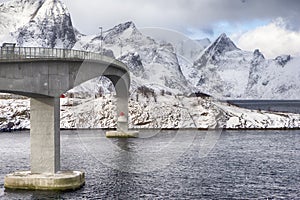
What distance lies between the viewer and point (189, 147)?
99125 mm

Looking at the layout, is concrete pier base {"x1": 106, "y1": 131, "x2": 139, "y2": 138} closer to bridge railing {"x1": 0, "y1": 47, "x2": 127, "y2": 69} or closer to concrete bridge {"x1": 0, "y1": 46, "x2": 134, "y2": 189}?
bridge railing {"x1": 0, "y1": 47, "x2": 127, "y2": 69}

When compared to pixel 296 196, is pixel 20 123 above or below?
above

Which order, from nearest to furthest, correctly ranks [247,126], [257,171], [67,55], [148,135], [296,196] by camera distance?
[296,196] < [67,55] < [257,171] < [148,135] < [247,126]

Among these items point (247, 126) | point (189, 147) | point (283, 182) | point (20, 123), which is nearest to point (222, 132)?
point (247, 126)

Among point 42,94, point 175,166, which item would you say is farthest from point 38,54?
point 175,166

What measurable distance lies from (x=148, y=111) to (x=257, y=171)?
8374 centimetres

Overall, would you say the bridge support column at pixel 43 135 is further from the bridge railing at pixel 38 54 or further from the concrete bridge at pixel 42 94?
the bridge railing at pixel 38 54

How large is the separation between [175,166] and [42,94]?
25967 millimetres

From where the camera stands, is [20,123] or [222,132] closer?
[222,132]

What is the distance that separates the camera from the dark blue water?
53375 millimetres

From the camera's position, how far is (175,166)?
7275 cm

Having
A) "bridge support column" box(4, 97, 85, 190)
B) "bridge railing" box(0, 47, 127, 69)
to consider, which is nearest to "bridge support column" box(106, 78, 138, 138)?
"bridge railing" box(0, 47, 127, 69)

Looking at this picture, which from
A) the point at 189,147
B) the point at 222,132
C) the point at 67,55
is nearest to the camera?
the point at 67,55

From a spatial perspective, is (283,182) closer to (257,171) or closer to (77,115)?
(257,171)
